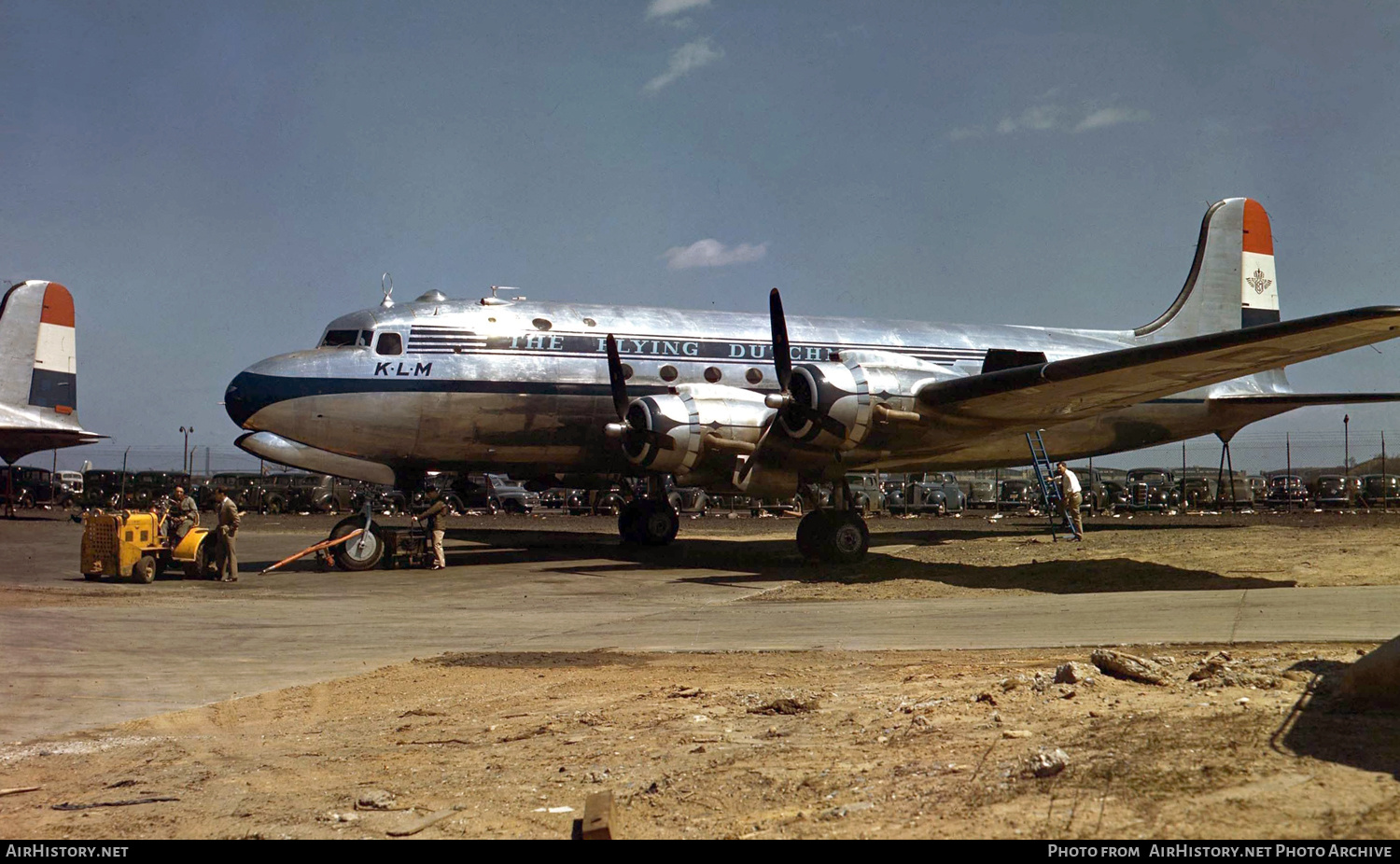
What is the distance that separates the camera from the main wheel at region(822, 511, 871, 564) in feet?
55.0

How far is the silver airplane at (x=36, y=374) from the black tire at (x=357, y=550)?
23108 mm

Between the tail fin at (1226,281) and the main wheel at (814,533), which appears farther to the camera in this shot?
the tail fin at (1226,281)

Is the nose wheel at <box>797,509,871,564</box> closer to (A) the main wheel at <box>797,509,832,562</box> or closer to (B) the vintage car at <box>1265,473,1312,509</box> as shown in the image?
(A) the main wheel at <box>797,509,832,562</box>

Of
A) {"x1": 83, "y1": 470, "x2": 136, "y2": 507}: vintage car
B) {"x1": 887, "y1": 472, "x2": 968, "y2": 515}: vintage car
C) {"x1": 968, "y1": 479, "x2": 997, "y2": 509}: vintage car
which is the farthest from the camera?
{"x1": 968, "y1": 479, "x2": 997, "y2": 509}: vintage car

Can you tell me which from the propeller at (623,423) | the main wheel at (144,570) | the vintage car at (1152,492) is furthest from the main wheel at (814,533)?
the vintage car at (1152,492)

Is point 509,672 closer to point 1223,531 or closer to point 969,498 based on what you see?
point 1223,531

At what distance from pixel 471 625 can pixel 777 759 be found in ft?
22.2

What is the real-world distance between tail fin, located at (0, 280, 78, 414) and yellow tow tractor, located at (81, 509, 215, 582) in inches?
909

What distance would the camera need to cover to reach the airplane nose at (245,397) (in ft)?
57.0

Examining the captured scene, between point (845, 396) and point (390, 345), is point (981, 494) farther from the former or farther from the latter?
point (390, 345)

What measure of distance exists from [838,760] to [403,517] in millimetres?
38602

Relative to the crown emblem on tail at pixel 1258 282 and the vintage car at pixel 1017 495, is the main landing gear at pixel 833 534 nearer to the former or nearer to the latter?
the crown emblem on tail at pixel 1258 282

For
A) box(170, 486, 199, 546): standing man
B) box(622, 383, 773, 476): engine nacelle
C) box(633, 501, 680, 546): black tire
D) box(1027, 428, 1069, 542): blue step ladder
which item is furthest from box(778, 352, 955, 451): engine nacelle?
box(170, 486, 199, 546): standing man

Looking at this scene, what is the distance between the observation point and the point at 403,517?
4141 centimetres
